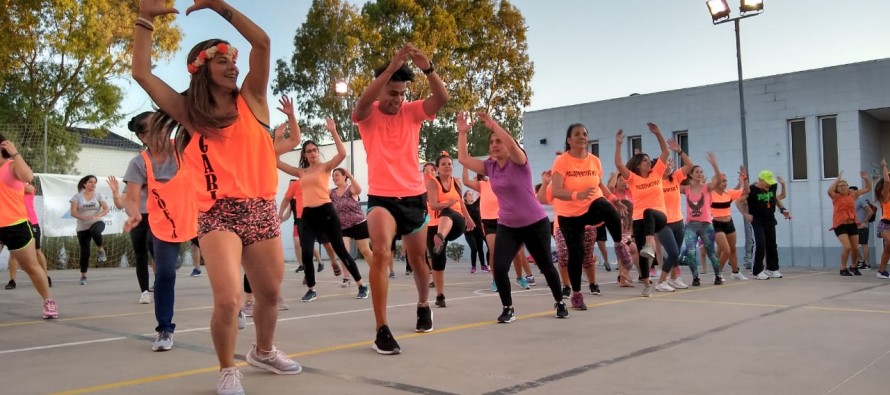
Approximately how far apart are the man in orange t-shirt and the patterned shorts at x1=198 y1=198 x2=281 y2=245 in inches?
55.2

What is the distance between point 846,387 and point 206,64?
3.66 meters

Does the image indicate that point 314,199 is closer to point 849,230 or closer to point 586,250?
point 586,250

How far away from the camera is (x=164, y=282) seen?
5.27m

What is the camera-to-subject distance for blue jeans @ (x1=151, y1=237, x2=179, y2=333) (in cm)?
506

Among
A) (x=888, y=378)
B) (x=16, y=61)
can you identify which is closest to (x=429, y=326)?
(x=888, y=378)

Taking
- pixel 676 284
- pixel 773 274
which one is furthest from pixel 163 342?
pixel 773 274

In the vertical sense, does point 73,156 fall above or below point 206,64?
above

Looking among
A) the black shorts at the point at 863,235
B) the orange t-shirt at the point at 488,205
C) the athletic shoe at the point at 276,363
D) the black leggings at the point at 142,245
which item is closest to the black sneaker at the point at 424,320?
the athletic shoe at the point at 276,363

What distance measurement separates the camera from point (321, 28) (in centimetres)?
3897

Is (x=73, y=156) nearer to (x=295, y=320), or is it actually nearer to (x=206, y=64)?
(x=295, y=320)

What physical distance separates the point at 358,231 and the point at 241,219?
6.96 m

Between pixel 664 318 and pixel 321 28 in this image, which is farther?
pixel 321 28

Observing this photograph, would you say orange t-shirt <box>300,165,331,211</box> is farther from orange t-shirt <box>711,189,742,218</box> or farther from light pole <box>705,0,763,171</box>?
light pole <box>705,0,763,171</box>

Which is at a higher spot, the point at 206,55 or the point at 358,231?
the point at 206,55
